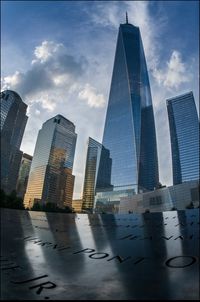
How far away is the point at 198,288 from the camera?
418 centimetres

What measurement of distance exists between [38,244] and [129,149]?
180806mm

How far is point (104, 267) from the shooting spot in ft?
19.5

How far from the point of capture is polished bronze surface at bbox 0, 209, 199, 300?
4.55 meters

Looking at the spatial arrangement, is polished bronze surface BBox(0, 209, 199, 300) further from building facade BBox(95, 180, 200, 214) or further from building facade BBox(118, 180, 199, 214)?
building facade BBox(118, 180, 199, 214)

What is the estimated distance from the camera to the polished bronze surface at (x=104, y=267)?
455 cm

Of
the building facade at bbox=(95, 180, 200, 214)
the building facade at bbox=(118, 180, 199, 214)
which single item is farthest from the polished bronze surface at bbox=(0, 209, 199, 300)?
the building facade at bbox=(118, 180, 199, 214)

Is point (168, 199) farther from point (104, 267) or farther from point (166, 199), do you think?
point (104, 267)

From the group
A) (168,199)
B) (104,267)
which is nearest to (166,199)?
(168,199)

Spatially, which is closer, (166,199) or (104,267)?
(104,267)

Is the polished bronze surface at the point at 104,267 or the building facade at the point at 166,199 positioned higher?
the building facade at the point at 166,199

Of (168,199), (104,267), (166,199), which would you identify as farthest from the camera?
(166,199)

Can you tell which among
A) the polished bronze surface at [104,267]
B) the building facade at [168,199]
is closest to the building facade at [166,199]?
the building facade at [168,199]

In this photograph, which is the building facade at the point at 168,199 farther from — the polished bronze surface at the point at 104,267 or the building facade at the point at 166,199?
the polished bronze surface at the point at 104,267

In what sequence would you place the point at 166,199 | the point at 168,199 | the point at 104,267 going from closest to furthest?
1. the point at 104,267
2. the point at 168,199
3. the point at 166,199
